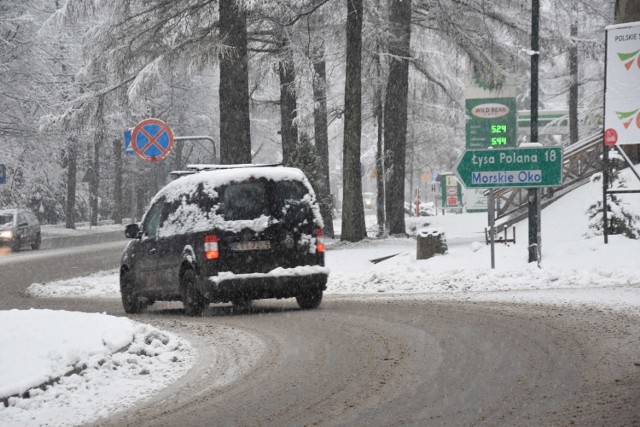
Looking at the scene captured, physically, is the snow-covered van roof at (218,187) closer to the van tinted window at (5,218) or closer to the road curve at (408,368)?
the road curve at (408,368)

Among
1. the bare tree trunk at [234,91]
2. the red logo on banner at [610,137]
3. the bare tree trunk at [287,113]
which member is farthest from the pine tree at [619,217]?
the bare tree trunk at [287,113]

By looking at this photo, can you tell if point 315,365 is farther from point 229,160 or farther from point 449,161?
point 449,161

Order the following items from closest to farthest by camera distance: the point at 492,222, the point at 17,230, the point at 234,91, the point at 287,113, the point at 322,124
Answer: the point at 492,222, the point at 234,91, the point at 287,113, the point at 322,124, the point at 17,230

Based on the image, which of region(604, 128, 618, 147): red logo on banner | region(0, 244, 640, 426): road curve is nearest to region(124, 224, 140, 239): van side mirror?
region(0, 244, 640, 426): road curve

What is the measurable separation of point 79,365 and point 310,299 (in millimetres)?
6072

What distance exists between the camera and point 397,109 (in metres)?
30.2

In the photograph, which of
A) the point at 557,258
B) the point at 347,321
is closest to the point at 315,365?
the point at 347,321

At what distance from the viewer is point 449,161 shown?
6606 centimetres

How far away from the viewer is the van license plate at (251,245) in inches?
546

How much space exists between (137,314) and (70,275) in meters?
10.8

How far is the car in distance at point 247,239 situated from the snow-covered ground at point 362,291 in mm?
2085

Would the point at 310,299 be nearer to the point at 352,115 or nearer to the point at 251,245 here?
the point at 251,245

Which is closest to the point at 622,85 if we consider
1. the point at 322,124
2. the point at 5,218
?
the point at 322,124

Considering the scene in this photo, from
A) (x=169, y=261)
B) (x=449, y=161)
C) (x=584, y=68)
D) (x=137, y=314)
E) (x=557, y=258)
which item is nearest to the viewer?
(x=169, y=261)
